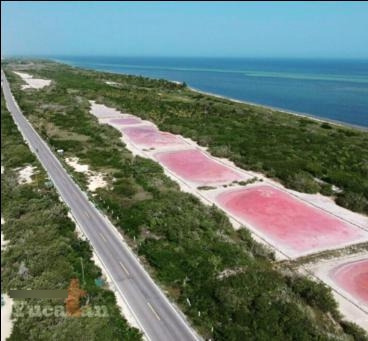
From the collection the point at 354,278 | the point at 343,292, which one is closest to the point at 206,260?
the point at 343,292

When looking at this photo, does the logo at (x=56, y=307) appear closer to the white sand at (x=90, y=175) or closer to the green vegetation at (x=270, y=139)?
the white sand at (x=90, y=175)

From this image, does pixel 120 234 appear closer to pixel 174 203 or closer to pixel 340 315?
pixel 174 203

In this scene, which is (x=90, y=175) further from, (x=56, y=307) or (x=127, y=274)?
(x=56, y=307)

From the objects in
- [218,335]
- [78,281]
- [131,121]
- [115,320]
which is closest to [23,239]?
[78,281]

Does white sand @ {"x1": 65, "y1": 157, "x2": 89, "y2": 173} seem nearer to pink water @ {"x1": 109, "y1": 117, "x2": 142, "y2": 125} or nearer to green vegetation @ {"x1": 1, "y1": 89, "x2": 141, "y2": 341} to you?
green vegetation @ {"x1": 1, "y1": 89, "x2": 141, "y2": 341}

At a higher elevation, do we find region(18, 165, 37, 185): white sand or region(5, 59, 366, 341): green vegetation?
region(5, 59, 366, 341): green vegetation

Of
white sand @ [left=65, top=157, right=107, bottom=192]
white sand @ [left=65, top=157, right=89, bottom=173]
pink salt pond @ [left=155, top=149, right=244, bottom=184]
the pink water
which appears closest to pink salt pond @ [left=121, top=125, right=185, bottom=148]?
the pink water
